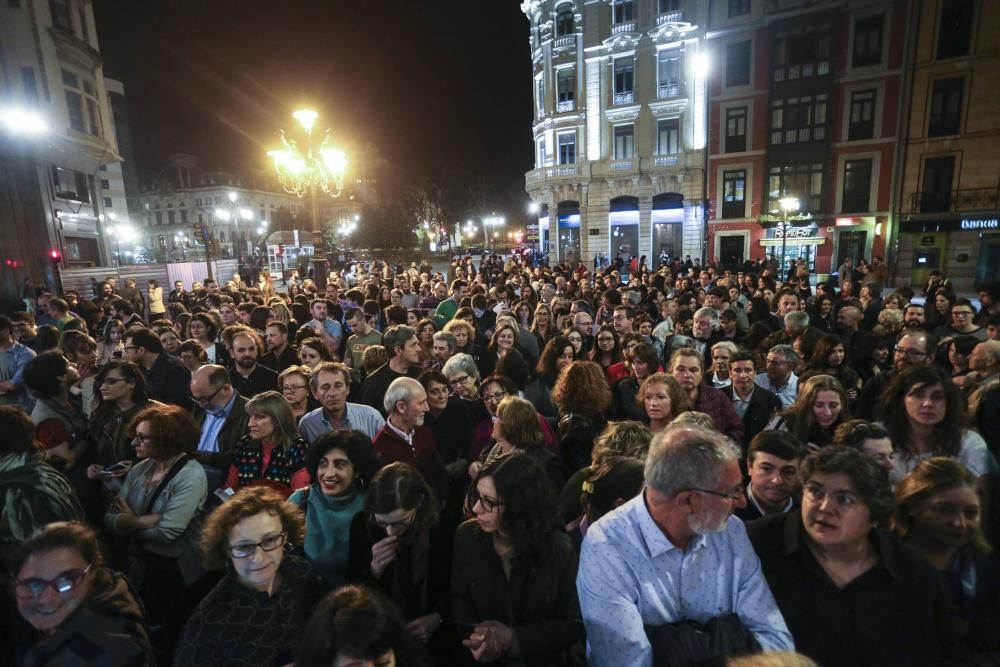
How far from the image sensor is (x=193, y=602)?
3.15 meters

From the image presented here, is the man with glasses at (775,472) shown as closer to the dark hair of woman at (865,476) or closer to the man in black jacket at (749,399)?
the dark hair of woman at (865,476)

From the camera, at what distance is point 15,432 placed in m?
2.86

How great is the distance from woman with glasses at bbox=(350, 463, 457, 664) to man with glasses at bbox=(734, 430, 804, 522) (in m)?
1.66

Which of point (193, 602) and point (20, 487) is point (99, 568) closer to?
point (20, 487)

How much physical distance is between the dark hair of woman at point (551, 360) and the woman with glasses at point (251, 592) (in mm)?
3364

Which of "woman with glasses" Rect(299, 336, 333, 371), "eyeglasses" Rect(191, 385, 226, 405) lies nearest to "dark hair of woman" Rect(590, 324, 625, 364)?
"woman with glasses" Rect(299, 336, 333, 371)

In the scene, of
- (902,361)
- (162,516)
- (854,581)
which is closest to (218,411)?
(162,516)

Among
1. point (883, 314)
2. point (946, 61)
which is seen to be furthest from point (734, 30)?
point (883, 314)

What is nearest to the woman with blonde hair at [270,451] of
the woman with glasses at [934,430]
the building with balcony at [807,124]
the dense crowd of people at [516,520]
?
the dense crowd of people at [516,520]

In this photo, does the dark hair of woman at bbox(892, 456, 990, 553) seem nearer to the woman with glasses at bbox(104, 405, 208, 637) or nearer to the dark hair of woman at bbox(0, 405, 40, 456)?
the woman with glasses at bbox(104, 405, 208, 637)

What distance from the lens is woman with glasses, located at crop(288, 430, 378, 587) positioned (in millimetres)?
2779

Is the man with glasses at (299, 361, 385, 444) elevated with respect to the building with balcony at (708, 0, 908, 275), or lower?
lower

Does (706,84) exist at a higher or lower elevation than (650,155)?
higher

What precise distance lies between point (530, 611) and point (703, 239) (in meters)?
29.1
